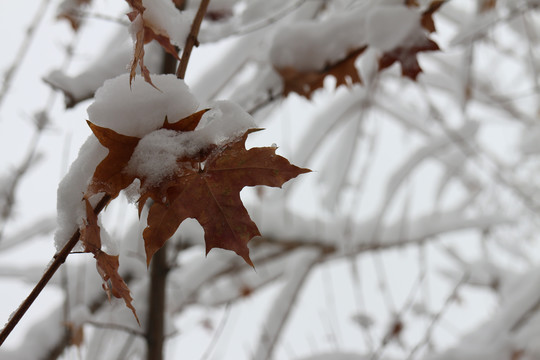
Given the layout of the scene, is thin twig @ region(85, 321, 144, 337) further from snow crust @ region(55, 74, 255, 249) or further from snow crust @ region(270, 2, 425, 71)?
snow crust @ region(270, 2, 425, 71)

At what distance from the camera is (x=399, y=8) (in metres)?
0.85

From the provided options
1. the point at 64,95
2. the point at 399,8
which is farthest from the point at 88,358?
the point at 399,8

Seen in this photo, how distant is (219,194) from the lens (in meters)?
0.43

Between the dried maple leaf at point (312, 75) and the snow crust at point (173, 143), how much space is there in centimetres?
48

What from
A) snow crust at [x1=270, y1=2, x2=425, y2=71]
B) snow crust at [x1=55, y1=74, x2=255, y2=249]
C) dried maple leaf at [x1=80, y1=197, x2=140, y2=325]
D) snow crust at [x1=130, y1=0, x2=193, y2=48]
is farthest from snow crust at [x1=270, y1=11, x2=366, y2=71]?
dried maple leaf at [x1=80, y1=197, x2=140, y2=325]

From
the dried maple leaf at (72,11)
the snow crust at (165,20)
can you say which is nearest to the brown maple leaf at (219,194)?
the snow crust at (165,20)

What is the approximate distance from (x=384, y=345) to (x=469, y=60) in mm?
895

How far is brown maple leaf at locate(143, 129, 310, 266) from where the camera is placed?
42 centimetres

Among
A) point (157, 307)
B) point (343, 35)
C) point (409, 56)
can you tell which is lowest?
point (157, 307)

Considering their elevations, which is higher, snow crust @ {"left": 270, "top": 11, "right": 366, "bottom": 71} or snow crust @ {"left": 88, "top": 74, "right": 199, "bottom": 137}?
snow crust @ {"left": 270, "top": 11, "right": 366, "bottom": 71}

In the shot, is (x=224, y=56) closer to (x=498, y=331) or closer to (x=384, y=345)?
(x=384, y=345)

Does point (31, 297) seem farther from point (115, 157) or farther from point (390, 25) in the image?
point (390, 25)

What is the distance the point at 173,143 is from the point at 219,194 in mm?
66

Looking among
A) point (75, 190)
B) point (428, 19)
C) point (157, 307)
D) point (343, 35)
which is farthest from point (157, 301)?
point (428, 19)
